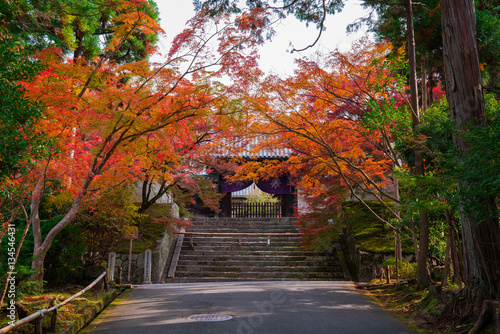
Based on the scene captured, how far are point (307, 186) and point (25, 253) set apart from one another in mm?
9645

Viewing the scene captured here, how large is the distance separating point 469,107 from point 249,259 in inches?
449

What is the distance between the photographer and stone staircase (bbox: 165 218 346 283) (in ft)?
48.5

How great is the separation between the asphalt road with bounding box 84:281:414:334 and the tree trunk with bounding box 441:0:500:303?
1.39 m

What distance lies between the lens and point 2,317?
18.5ft

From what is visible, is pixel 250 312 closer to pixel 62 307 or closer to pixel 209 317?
pixel 209 317

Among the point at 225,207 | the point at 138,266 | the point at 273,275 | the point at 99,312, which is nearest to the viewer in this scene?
the point at 99,312

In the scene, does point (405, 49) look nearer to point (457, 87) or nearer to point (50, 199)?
point (457, 87)

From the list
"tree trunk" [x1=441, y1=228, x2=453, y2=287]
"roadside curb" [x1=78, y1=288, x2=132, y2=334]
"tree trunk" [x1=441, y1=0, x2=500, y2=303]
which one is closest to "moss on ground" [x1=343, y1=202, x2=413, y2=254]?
"tree trunk" [x1=441, y1=228, x2=453, y2=287]

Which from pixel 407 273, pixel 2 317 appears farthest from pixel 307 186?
pixel 2 317

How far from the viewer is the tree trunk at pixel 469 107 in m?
5.79

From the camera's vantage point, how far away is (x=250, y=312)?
23.1 ft

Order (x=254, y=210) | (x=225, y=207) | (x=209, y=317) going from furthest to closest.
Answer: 1. (x=254, y=210)
2. (x=225, y=207)
3. (x=209, y=317)

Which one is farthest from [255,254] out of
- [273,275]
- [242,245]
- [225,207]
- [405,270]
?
[225,207]

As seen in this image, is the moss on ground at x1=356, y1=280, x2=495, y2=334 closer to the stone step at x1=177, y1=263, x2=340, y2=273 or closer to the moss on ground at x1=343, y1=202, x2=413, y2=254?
the moss on ground at x1=343, y1=202, x2=413, y2=254
